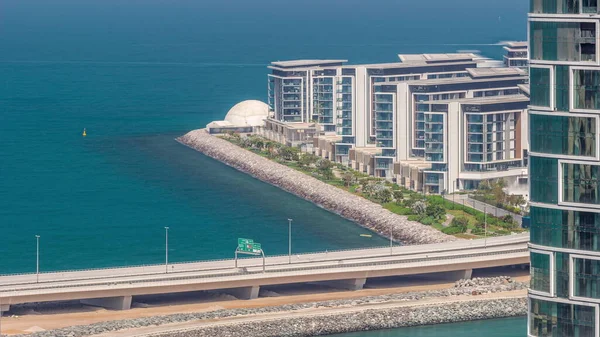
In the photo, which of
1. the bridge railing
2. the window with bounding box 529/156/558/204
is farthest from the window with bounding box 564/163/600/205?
the bridge railing

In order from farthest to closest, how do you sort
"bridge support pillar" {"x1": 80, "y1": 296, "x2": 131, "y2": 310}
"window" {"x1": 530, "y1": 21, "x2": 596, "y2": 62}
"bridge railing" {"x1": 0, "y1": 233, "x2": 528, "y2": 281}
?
"bridge railing" {"x1": 0, "y1": 233, "x2": 528, "y2": 281} < "bridge support pillar" {"x1": 80, "y1": 296, "x2": 131, "y2": 310} < "window" {"x1": 530, "y1": 21, "x2": 596, "y2": 62}

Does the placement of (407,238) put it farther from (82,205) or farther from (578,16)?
(578,16)

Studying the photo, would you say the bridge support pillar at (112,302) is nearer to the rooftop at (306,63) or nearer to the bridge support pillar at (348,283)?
the bridge support pillar at (348,283)

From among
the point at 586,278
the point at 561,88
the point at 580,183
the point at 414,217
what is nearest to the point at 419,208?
the point at 414,217

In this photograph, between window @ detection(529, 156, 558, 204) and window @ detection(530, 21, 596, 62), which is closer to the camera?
window @ detection(530, 21, 596, 62)

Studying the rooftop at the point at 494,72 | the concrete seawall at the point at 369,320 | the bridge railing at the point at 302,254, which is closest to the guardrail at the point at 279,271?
the bridge railing at the point at 302,254

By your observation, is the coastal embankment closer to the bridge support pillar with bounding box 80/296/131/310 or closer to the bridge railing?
the bridge support pillar with bounding box 80/296/131/310
